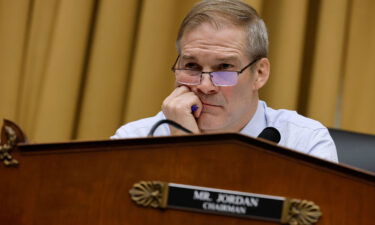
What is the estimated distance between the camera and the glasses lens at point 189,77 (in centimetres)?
147

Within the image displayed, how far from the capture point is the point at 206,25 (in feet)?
4.97

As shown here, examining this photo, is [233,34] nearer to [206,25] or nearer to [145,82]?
[206,25]

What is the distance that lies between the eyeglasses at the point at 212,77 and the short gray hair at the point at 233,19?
10 centimetres

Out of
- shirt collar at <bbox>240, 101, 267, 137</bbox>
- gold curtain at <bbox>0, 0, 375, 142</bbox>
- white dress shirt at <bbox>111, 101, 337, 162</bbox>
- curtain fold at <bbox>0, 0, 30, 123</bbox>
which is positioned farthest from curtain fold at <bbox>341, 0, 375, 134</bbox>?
curtain fold at <bbox>0, 0, 30, 123</bbox>

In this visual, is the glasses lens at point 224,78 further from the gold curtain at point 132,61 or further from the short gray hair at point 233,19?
the gold curtain at point 132,61

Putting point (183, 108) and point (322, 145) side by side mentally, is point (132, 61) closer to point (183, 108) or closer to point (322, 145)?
point (183, 108)

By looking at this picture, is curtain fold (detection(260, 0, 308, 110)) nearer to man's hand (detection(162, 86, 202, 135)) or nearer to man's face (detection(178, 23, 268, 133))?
man's face (detection(178, 23, 268, 133))

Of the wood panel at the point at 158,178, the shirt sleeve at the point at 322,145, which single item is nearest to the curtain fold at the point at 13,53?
the shirt sleeve at the point at 322,145

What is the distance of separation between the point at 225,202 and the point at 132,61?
1.68 meters

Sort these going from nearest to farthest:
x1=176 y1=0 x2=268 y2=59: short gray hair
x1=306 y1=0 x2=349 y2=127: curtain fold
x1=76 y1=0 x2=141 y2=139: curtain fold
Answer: x1=176 y1=0 x2=268 y2=59: short gray hair → x1=306 y1=0 x2=349 y2=127: curtain fold → x1=76 y1=0 x2=141 y2=139: curtain fold

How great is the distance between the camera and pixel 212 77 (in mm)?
1436

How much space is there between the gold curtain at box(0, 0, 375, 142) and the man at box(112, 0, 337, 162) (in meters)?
0.63

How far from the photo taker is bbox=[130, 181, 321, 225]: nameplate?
2.37ft

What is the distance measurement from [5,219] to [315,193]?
436mm
